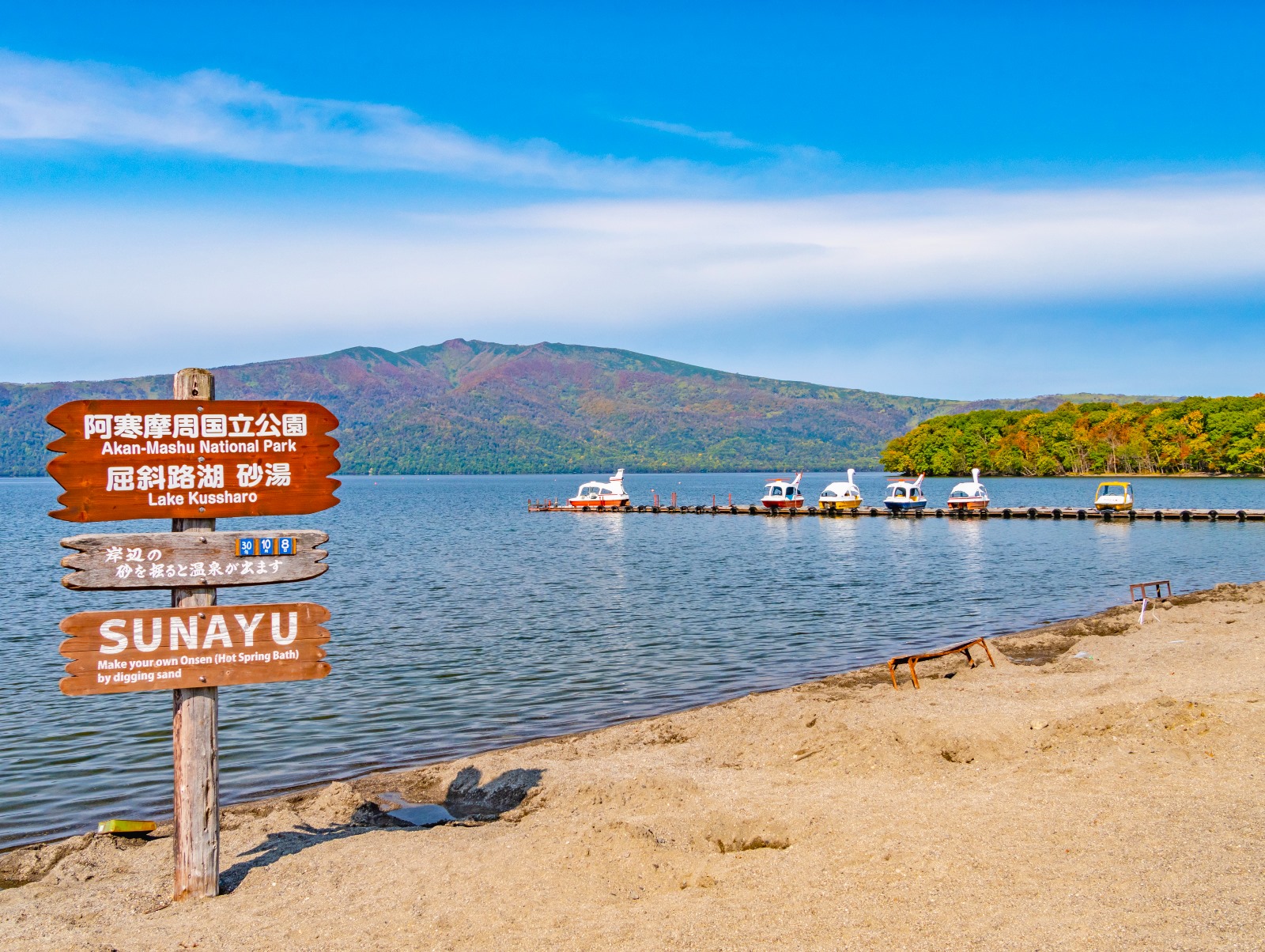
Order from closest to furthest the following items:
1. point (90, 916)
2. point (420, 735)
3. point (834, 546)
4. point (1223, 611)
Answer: point (90, 916), point (420, 735), point (1223, 611), point (834, 546)

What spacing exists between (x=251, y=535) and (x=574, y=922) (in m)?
4.34

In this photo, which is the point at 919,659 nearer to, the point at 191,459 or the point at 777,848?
the point at 777,848

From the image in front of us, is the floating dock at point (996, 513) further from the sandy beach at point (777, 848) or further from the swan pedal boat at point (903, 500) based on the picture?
the sandy beach at point (777, 848)

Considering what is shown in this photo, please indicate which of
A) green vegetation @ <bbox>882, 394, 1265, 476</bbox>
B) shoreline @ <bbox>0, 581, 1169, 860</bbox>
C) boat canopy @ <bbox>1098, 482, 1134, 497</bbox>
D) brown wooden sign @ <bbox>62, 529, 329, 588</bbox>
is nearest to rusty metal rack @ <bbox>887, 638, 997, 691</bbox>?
shoreline @ <bbox>0, 581, 1169, 860</bbox>

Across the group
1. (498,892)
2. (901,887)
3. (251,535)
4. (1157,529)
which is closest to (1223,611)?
(901,887)

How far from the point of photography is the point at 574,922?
25.4 feet

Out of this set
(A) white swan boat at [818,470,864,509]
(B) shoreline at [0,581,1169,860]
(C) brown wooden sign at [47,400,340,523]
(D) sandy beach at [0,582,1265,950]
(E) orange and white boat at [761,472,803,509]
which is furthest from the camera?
(E) orange and white boat at [761,472,803,509]

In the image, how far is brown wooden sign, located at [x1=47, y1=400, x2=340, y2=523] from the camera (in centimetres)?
844

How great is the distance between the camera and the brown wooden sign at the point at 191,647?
327 inches

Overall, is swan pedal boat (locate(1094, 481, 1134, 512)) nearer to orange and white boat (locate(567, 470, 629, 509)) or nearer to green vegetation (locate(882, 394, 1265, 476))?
orange and white boat (locate(567, 470, 629, 509))

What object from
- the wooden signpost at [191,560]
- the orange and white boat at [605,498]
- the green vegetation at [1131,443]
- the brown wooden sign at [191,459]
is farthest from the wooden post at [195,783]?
the green vegetation at [1131,443]

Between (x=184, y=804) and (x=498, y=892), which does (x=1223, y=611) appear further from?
(x=184, y=804)

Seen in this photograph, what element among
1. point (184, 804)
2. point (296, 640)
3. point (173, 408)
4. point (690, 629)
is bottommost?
point (690, 629)

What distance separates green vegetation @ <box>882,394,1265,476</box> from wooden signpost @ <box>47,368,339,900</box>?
179391 millimetres
